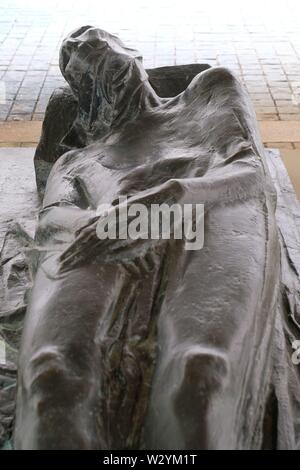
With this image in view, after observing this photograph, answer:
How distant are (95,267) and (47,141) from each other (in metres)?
1.70

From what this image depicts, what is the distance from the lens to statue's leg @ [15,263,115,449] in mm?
1865

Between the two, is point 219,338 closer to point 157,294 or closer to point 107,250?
point 157,294

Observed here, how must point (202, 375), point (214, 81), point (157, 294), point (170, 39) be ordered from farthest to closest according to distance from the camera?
point (170, 39)
point (214, 81)
point (157, 294)
point (202, 375)

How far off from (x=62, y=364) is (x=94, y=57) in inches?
69.0

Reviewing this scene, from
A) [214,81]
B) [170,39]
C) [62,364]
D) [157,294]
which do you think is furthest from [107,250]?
[170,39]


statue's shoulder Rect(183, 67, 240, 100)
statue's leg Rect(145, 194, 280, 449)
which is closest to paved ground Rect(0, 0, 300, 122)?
statue's shoulder Rect(183, 67, 240, 100)

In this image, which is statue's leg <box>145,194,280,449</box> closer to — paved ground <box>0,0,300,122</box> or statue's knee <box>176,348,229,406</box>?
statue's knee <box>176,348,229,406</box>

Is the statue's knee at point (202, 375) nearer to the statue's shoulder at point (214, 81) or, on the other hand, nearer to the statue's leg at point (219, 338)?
the statue's leg at point (219, 338)

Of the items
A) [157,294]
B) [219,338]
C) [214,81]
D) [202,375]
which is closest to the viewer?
[202,375]

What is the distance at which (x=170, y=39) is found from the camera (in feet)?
27.7

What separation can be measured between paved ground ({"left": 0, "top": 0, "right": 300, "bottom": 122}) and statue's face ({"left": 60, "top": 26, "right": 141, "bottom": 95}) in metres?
3.30

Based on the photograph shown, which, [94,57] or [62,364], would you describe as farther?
[94,57]

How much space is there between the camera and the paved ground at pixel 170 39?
23.0ft

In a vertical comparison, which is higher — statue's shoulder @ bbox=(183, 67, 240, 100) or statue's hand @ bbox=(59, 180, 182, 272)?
statue's shoulder @ bbox=(183, 67, 240, 100)
